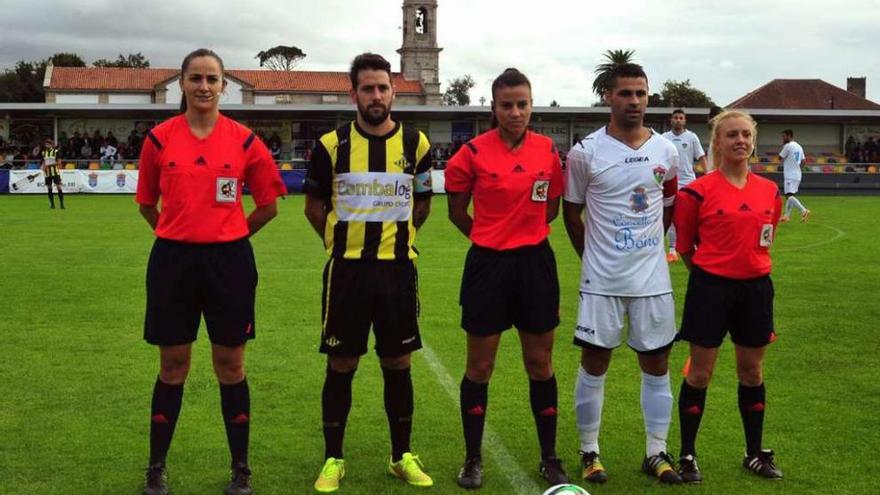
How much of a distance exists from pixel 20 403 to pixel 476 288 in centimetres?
350

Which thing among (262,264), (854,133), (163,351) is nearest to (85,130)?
(262,264)

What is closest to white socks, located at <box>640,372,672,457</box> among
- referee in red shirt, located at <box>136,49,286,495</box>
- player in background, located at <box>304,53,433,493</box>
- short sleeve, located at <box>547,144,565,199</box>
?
short sleeve, located at <box>547,144,565,199</box>

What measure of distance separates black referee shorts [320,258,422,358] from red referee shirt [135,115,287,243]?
1.84 feet

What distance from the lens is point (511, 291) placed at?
4680mm

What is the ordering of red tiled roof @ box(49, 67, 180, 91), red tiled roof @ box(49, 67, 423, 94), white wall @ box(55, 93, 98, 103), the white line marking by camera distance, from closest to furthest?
the white line marking < white wall @ box(55, 93, 98, 103) < red tiled roof @ box(49, 67, 180, 91) < red tiled roof @ box(49, 67, 423, 94)

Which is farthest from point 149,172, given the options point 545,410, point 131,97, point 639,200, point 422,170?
point 131,97

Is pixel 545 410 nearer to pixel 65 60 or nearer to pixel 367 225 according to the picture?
pixel 367 225

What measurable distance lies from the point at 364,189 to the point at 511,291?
0.93 meters

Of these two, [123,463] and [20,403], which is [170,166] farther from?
[20,403]

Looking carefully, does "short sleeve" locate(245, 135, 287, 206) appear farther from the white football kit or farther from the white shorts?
the white shorts

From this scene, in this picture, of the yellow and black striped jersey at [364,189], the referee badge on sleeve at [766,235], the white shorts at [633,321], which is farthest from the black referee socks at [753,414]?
the yellow and black striped jersey at [364,189]

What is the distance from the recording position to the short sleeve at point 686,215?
4879 mm

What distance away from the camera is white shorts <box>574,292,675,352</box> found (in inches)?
184

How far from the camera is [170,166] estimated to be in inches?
176
